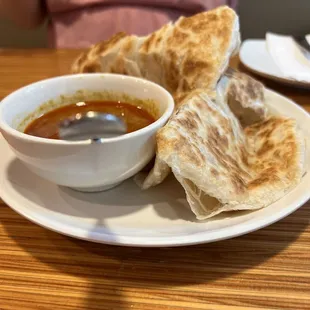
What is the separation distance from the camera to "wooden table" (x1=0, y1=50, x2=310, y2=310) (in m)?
0.66

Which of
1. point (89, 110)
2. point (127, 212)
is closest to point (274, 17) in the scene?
point (89, 110)

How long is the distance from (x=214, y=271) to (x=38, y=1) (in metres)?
1.86

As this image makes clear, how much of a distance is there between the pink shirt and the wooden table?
138cm

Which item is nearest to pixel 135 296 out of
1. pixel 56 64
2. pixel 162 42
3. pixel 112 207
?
pixel 112 207

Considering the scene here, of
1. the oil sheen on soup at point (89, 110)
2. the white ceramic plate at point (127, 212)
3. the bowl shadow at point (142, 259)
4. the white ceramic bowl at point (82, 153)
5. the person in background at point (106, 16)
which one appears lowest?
the person in background at point (106, 16)

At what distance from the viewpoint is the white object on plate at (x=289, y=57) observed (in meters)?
1.46

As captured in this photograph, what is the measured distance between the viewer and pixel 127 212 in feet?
2.64

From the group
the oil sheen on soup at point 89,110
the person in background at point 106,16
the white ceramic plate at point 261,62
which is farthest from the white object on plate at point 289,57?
the oil sheen on soup at point 89,110

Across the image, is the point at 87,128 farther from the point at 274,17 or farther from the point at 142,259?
the point at 274,17

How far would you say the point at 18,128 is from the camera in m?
0.90

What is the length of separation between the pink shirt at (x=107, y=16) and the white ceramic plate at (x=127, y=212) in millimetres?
1222

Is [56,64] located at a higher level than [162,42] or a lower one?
lower

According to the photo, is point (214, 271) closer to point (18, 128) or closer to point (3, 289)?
point (3, 289)

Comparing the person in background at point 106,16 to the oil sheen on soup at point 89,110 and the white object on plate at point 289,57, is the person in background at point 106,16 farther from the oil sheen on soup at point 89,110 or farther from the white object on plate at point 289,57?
the oil sheen on soup at point 89,110
